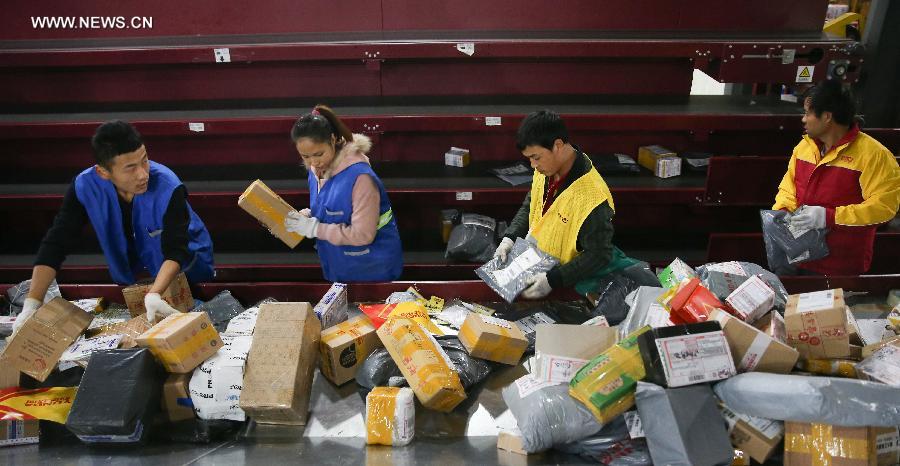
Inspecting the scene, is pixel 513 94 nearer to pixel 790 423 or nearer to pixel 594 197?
pixel 594 197

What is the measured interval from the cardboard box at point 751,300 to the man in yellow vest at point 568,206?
54 cm

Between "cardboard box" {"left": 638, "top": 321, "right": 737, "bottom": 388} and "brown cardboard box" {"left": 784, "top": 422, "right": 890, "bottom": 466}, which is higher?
"cardboard box" {"left": 638, "top": 321, "right": 737, "bottom": 388}

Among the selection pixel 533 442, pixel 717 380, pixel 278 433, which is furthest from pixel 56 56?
pixel 717 380

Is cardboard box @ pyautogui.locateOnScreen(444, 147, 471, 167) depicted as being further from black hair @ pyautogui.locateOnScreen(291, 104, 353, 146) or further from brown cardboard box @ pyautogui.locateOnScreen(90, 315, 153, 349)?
brown cardboard box @ pyautogui.locateOnScreen(90, 315, 153, 349)

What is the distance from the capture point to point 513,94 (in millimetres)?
4402

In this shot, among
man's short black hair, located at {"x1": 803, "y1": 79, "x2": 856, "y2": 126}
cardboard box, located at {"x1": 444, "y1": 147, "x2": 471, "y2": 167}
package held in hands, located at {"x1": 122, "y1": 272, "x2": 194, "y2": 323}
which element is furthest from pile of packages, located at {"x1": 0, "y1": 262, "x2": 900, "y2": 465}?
cardboard box, located at {"x1": 444, "y1": 147, "x2": 471, "y2": 167}

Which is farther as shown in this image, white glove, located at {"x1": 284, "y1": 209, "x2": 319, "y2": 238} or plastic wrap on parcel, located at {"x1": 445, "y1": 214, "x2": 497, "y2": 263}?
plastic wrap on parcel, located at {"x1": 445, "y1": 214, "x2": 497, "y2": 263}

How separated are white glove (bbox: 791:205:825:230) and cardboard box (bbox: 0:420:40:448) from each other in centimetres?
327

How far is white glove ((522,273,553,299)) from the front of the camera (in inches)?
98.0

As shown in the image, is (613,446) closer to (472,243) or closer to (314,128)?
(314,128)

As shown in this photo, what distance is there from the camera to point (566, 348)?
2090 millimetres

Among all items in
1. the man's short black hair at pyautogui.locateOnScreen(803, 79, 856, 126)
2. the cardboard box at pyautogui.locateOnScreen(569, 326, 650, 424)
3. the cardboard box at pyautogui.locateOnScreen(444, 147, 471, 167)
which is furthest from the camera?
the cardboard box at pyautogui.locateOnScreen(444, 147, 471, 167)

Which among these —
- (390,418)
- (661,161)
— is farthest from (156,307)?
(661,161)

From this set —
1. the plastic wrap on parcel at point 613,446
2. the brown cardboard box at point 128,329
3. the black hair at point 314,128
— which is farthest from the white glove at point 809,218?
the brown cardboard box at point 128,329
